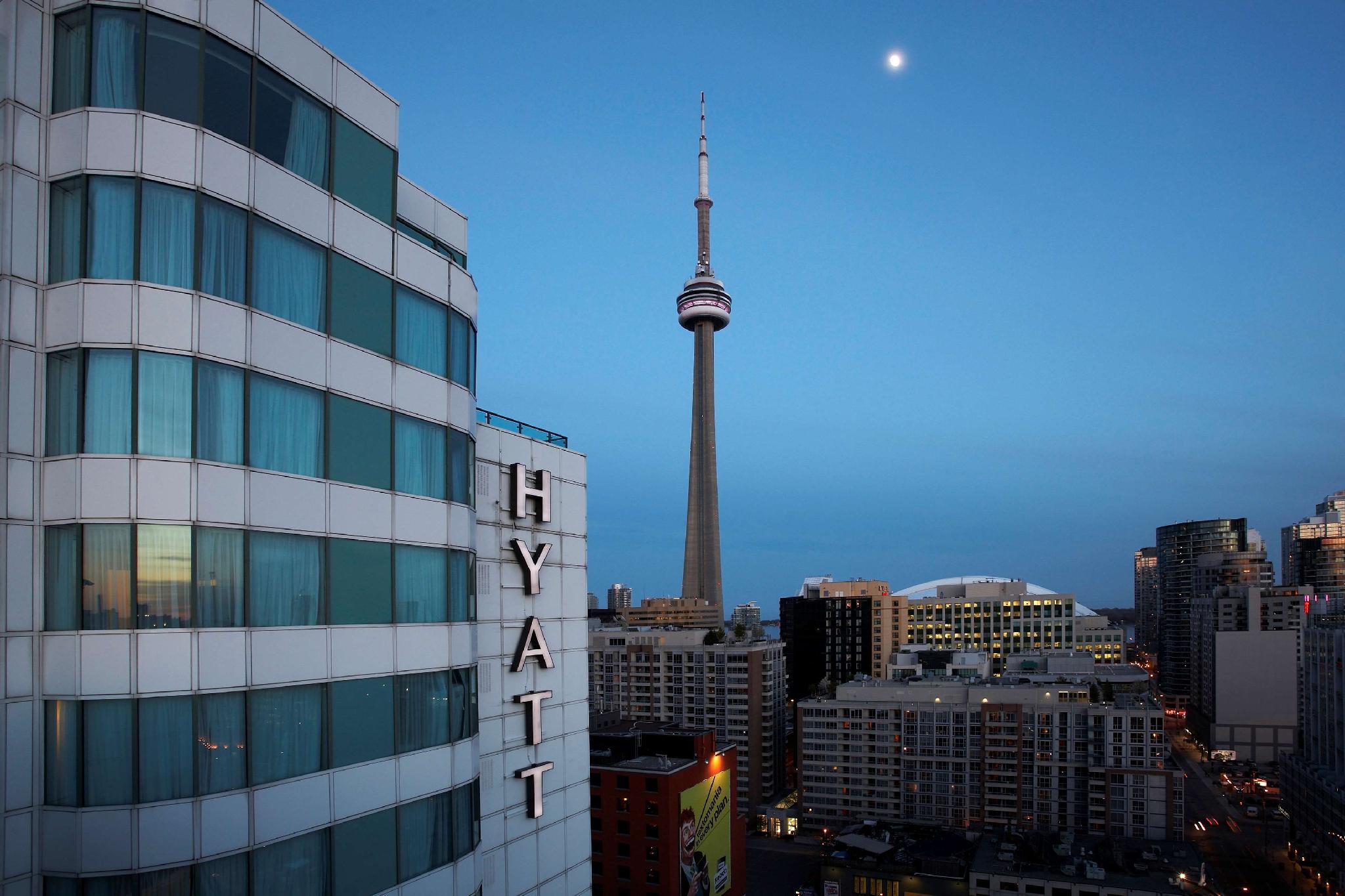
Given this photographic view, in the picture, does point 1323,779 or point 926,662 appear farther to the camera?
point 926,662

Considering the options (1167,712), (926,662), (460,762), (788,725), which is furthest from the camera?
(1167,712)

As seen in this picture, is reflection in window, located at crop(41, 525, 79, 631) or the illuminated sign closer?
reflection in window, located at crop(41, 525, 79, 631)

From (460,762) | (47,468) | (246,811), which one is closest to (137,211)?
(47,468)

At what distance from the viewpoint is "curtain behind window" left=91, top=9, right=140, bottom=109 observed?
12.6 metres

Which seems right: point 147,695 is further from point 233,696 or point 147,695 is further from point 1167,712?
point 1167,712

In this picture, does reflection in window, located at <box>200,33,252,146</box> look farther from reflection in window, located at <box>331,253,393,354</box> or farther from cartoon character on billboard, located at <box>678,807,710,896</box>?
cartoon character on billboard, located at <box>678,807,710,896</box>

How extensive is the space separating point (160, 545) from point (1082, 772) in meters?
102

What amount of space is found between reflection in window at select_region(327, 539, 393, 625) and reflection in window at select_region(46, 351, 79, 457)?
399cm

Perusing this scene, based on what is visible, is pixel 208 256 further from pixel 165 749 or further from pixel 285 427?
pixel 165 749

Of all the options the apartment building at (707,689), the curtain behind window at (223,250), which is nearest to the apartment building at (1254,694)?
the apartment building at (707,689)

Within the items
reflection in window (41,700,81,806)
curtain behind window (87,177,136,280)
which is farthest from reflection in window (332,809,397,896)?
A: curtain behind window (87,177,136,280)

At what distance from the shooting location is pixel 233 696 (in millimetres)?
12969

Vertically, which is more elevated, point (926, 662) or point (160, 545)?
point (160, 545)

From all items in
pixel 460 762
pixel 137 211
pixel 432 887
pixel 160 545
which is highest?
pixel 137 211
